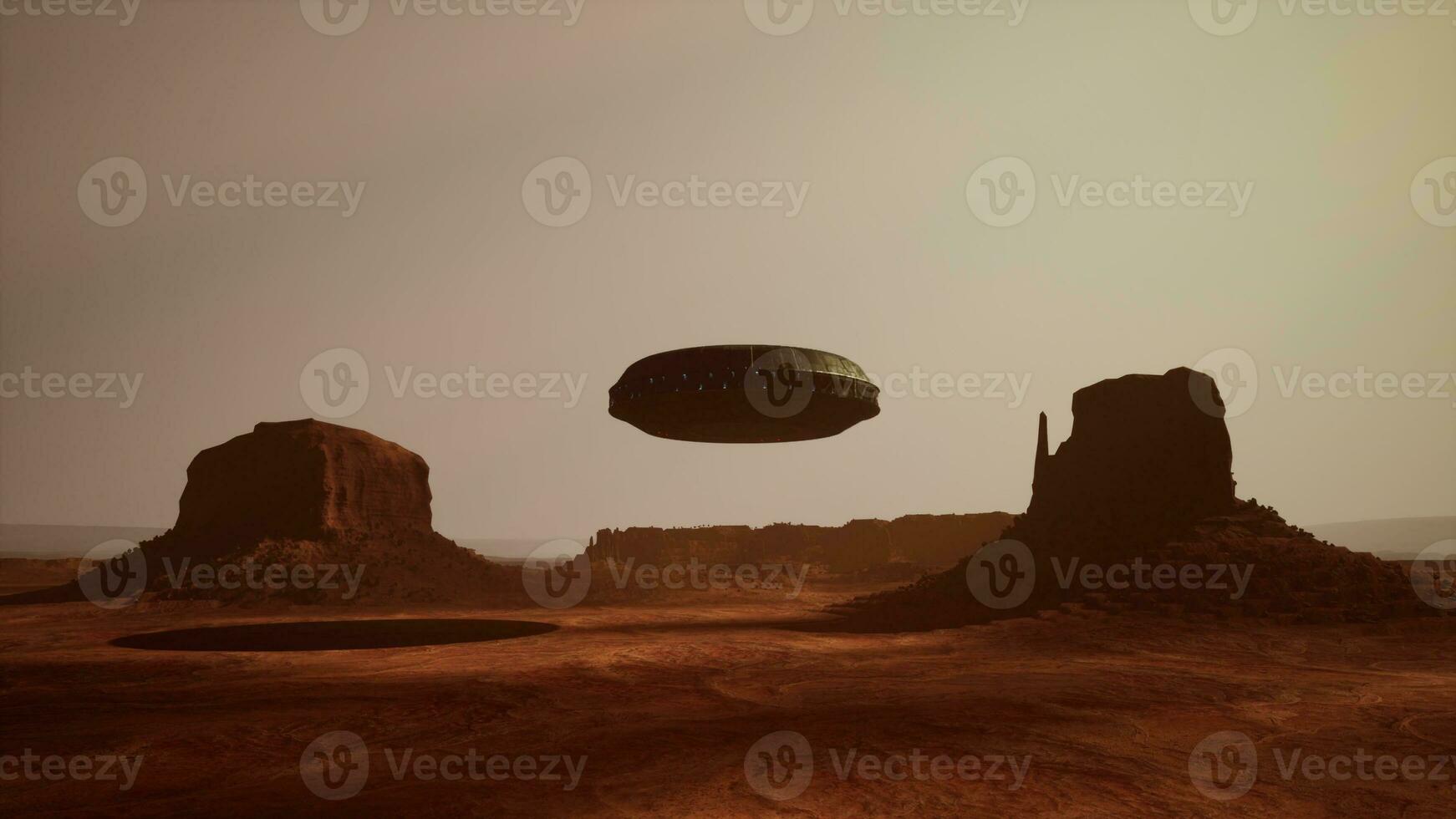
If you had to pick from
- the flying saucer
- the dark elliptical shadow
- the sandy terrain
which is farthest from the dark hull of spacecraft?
the dark elliptical shadow

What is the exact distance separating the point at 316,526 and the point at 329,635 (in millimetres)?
19806

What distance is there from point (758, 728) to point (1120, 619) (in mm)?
18436

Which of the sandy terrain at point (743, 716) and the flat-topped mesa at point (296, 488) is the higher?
the flat-topped mesa at point (296, 488)

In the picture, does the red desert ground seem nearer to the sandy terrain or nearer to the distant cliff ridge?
the sandy terrain

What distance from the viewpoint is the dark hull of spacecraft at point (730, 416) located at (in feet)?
70.4

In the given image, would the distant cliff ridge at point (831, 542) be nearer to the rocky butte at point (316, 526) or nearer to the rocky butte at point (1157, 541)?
the rocky butte at point (316, 526)

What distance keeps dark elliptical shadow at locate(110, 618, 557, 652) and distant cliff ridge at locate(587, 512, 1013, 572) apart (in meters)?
52.8

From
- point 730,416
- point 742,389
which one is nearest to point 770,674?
point 742,389

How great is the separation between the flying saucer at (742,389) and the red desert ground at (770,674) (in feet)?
23.0

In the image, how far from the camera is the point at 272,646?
1983 cm

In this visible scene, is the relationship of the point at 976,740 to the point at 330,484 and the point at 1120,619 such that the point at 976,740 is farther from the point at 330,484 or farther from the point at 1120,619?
the point at 330,484

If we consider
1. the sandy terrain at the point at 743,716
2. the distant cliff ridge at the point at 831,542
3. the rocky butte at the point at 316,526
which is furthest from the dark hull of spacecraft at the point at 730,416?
the distant cliff ridge at the point at 831,542

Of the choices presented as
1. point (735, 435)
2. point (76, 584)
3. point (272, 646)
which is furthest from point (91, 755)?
point (76, 584)

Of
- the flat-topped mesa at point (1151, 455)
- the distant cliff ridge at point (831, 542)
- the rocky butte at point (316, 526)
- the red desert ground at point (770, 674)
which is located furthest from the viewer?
the distant cliff ridge at point (831, 542)
